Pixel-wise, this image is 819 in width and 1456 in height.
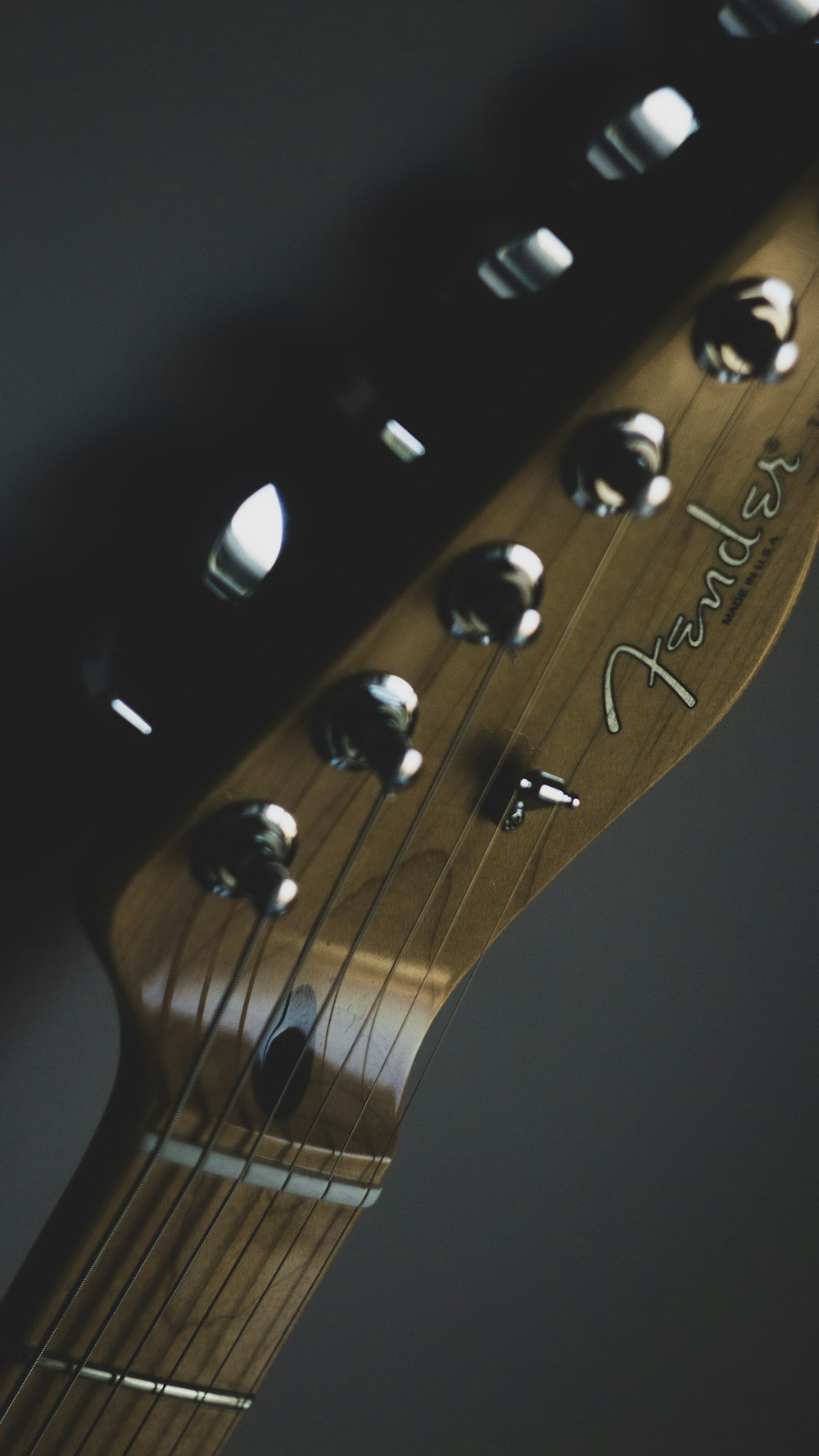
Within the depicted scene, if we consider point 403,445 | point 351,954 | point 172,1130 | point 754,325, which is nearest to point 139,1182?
point 172,1130

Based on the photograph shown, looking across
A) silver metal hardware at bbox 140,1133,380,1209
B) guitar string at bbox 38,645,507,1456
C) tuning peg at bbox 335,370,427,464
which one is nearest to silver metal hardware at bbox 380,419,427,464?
tuning peg at bbox 335,370,427,464

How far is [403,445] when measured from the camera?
61cm

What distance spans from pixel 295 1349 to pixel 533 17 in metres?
0.80

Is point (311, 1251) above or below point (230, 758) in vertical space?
below

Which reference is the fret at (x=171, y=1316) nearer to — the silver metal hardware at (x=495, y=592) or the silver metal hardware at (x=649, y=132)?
the silver metal hardware at (x=495, y=592)

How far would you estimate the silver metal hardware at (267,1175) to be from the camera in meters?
0.59

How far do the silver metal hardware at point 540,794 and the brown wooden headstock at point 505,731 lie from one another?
14mm

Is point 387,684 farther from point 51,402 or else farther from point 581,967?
point 581,967

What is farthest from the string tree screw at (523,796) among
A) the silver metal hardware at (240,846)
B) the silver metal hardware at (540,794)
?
the silver metal hardware at (240,846)

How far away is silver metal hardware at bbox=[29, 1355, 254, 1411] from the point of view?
600 millimetres

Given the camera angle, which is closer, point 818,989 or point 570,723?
point 570,723

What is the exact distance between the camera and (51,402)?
0.61 meters

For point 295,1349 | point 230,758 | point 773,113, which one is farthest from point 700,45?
point 295,1349

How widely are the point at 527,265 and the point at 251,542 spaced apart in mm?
175
